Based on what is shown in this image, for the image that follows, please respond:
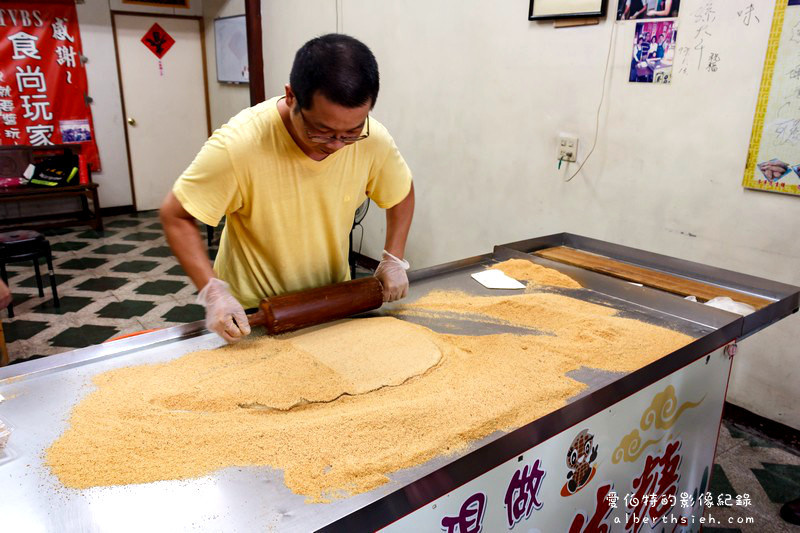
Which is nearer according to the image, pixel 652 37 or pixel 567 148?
pixel 652 37

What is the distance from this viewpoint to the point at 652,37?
2576mm

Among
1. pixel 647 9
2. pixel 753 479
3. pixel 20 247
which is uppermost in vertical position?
pixel 647 9

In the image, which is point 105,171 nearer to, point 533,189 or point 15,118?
point 15,118

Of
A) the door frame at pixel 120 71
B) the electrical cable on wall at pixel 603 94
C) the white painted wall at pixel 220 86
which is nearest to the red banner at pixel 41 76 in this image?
the door frame at pixel 120 71

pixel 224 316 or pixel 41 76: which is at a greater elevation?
pixel 41 76

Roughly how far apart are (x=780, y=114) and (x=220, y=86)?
587cm

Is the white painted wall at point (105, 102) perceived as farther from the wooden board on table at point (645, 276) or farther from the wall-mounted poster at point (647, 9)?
the wooden board on table at point (645, 276)

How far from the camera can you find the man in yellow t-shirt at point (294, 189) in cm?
125

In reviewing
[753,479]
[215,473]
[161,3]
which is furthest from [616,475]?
[161,3]

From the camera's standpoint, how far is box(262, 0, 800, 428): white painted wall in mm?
2395

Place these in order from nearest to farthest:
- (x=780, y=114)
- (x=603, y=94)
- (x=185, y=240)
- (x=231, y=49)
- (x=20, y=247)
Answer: (x=185, y=240)
(x=780, y=114)
(x=603, y=94)
(x=20, y=247)
(x=231, y=49)

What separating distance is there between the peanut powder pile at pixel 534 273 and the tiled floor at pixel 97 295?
8.08 feet

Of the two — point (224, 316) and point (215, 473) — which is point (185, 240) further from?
point (215, 473)

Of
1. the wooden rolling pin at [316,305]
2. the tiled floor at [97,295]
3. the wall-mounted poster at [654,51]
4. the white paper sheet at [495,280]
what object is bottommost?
the tiled floor at [97,295]
